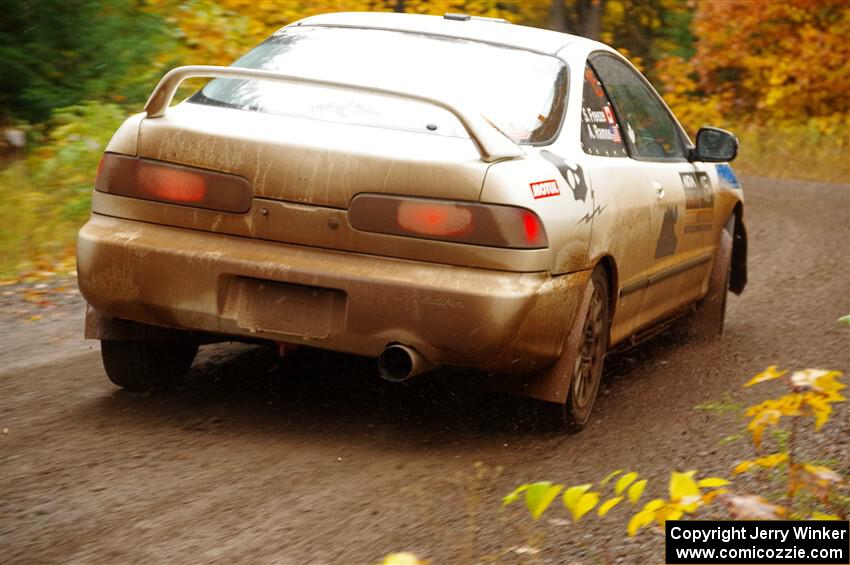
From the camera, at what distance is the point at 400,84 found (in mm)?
5449

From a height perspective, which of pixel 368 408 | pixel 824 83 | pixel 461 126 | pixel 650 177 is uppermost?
pixel 461 126

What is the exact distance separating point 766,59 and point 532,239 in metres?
24.9

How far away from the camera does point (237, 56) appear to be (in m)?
15.0

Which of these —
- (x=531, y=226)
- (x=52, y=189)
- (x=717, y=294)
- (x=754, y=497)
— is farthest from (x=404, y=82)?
(x=52, y=189)

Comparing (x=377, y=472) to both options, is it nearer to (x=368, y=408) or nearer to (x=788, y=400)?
(x=368, y=408)

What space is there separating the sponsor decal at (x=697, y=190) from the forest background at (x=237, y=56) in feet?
13.7

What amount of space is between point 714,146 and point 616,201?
5.02 feet

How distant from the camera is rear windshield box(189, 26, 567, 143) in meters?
5.20

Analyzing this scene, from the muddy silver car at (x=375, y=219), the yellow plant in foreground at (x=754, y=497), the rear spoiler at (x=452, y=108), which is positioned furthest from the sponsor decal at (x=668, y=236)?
the yellow plant in foreground at (x=754, y=497)

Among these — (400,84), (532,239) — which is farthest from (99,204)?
(532,239)

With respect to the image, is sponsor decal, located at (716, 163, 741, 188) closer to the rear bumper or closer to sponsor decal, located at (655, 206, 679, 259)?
sponsor decal, located at (655, 206, 679, 259)

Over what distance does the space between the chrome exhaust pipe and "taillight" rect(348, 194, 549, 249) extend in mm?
415

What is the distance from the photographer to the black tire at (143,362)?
5629mm

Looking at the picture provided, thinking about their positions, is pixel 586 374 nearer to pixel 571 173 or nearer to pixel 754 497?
pixel 571 173
